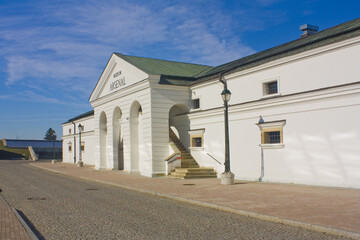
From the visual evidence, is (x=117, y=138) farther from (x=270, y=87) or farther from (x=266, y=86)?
(x=270, y=87)

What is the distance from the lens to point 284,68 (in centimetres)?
1686

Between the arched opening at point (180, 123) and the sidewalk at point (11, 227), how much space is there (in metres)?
14.1

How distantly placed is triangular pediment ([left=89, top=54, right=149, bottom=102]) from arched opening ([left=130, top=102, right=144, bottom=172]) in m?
1.97

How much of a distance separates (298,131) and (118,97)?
49.6 feet

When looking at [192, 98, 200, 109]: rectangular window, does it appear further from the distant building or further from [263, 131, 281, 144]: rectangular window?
the distant building

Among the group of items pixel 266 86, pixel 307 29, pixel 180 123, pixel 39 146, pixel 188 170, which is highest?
pixel 307 29

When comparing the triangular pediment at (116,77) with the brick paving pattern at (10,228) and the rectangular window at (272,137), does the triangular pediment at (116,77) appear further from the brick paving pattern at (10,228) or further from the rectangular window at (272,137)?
the brick paving pattern at (10,228)

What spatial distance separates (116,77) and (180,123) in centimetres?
680

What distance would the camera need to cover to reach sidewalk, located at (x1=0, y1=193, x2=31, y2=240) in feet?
24.0

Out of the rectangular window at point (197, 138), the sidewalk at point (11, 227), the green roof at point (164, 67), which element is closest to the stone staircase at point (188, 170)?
the rectangular window at point (197, 138)

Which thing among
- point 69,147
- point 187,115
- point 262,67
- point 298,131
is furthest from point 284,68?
point 69,147

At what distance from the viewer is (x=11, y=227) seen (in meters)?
8.20

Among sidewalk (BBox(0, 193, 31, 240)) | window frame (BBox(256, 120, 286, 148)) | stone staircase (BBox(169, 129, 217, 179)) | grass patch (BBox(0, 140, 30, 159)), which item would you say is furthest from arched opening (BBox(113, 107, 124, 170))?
grass patch (BBox(0, 140, 30, 159))

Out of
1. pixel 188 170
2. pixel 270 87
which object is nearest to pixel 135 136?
pixel 188 170
